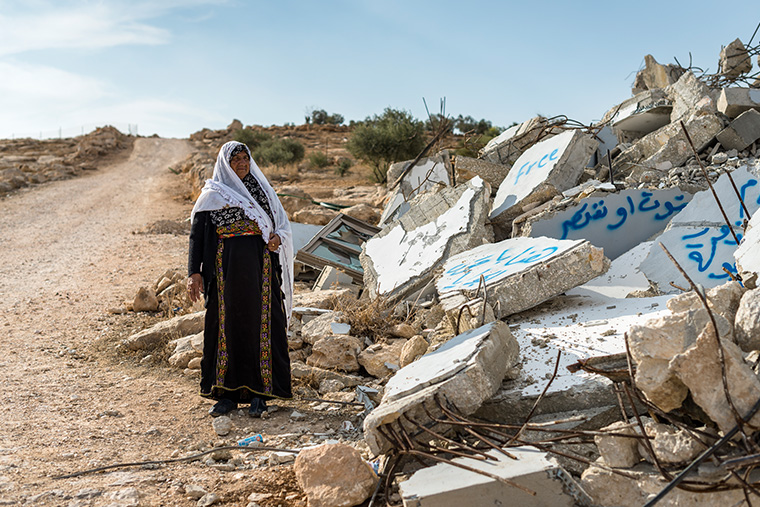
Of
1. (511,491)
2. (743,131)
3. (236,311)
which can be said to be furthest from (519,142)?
(511,491)

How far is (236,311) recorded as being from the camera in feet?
12.7

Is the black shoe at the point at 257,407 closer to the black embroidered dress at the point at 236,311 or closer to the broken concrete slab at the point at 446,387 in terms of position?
the black embroidered dress at the point at 236,311

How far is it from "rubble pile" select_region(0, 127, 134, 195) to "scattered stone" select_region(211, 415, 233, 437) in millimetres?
16962

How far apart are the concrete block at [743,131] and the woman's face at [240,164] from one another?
426 cm

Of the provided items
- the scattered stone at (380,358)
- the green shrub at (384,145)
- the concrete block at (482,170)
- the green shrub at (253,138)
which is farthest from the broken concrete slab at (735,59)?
the green shrub at (253,138)

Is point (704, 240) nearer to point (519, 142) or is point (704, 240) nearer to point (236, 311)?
point (236, 311)

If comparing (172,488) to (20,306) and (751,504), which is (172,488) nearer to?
(751,504)

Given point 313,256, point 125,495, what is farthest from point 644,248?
point 125,495

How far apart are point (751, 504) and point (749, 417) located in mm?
260

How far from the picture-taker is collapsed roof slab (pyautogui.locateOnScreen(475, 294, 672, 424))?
2.77 m

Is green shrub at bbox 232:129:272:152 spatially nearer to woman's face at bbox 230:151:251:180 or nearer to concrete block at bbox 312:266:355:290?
concrete block at bbox 312:266:355:290

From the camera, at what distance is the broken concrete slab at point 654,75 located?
28.8 feet

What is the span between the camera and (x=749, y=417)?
190cm

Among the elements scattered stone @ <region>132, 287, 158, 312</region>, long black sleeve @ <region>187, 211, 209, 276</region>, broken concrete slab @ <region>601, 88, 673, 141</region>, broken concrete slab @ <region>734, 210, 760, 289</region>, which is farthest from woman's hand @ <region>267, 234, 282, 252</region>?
broken concrete slab @ <region>601, 88, 673, 141</region>
